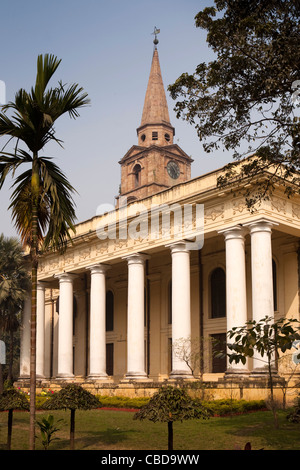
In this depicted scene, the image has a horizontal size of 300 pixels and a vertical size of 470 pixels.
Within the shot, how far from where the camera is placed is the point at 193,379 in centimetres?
2300

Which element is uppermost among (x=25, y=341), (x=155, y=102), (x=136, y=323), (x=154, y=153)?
(x=155, y=102)

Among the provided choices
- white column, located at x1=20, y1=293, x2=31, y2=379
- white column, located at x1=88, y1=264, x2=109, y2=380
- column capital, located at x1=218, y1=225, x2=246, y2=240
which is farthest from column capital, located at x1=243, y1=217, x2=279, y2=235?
white column, located at x1=20, y1=293, x2=31, y2=379

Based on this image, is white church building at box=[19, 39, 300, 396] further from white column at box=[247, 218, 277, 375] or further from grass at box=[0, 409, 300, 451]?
grass at box=[0, 409, 300, 451]

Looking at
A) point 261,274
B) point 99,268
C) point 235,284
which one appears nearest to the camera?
point 261,274

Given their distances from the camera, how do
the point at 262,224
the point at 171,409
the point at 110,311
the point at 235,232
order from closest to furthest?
the point at 171,409
the point at 262,224
the point at 235,232
the point at 110,311

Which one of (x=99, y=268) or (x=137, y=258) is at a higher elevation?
(x=137, y=258)

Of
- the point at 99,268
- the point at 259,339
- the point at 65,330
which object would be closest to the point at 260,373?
the point at 259,339

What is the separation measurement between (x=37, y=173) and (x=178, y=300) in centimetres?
1404

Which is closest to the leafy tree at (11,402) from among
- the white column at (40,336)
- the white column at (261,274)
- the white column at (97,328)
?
the white column at (261,274)

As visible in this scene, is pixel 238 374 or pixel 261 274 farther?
pixel 261 274

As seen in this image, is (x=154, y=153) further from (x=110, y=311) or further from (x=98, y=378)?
(x=98, y=378)

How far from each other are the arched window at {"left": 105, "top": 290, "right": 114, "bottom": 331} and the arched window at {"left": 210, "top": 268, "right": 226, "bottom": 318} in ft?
28.2

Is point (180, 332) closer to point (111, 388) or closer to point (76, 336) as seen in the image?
A: point (111, 388)

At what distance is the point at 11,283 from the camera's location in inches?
1336
